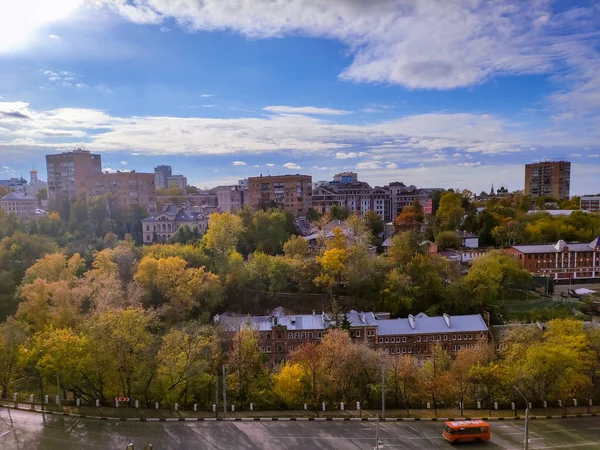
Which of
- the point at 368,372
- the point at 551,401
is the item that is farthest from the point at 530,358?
the point at 368,372

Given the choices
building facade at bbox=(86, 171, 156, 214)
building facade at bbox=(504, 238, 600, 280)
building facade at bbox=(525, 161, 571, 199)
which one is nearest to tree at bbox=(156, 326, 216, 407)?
building facade at bbox=(504, 238, 600, 280)

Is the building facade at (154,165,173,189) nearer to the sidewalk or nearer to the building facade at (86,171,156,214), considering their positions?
the building facade at (86,171,156,214)

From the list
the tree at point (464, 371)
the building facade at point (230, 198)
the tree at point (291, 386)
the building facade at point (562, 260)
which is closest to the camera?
the tree at point (291, 386)

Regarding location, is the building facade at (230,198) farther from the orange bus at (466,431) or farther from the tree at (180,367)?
the orange bus at (466,431)

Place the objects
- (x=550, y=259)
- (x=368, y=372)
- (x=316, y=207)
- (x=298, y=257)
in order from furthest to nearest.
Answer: (x=316, y=207)
(x=550, y=259)
(x=298, y=257)
(x=368, y=372)

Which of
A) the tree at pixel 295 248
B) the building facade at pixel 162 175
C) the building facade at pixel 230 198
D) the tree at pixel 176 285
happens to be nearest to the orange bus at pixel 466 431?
the tree at pixel 176 285

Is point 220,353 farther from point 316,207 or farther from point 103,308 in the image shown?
point 316,207

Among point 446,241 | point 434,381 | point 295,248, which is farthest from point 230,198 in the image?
point 434,381
